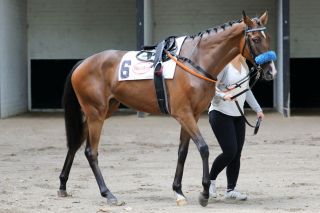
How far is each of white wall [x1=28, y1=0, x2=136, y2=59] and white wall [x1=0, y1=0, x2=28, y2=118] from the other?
1.35 ft

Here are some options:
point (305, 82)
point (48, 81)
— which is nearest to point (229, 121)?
point (305, 82)

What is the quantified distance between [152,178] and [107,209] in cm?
206

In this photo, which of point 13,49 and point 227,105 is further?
point 13,49

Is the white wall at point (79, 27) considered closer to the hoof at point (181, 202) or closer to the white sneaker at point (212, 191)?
the white sneaker at point (212, 191)

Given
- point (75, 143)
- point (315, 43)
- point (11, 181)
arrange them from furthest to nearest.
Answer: point (315, 43), point (11, 181), point (75, 143)

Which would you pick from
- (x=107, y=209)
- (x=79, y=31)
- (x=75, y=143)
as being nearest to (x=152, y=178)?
(x=75, y=143)

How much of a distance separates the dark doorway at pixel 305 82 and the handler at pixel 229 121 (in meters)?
12.7

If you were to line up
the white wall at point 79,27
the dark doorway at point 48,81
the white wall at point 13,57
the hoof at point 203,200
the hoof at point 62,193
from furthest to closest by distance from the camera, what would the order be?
the white wall at point 79,27 < the dark doorway at point 48,81 < the white wall at point 13,57 < the hoof at point 62,193 < the hoof at point 203,200

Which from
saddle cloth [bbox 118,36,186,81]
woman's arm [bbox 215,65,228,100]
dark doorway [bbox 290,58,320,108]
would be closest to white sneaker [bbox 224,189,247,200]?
woman's arm [bbox 215,65,228,100]

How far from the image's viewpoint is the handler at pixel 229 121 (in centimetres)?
695

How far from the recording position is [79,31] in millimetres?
20172

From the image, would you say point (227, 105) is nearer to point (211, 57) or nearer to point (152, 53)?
point (211, 57)

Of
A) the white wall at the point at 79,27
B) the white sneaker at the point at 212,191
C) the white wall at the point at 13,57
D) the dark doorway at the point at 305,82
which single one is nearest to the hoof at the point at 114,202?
the white sneaker at the point at 212,191

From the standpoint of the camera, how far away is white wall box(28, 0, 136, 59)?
2005cm
